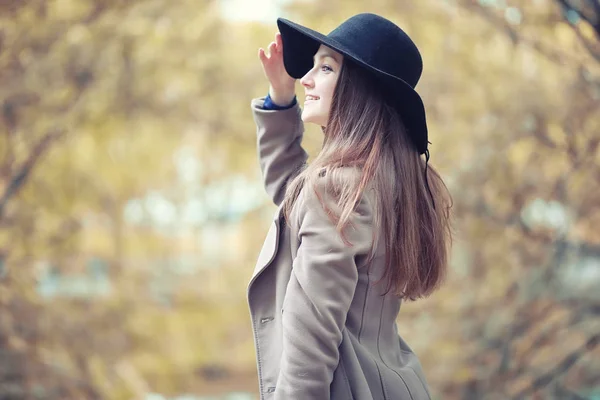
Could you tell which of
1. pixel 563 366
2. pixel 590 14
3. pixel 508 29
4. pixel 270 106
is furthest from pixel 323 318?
pixel 563 366

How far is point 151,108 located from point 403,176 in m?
4.00

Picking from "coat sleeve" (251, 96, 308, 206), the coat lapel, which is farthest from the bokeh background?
the coat lapel

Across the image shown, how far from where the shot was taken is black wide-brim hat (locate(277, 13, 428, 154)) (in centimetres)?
135

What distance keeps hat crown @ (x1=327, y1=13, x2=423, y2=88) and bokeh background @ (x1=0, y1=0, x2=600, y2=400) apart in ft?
5.01

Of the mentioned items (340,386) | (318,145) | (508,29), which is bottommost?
(318,145)

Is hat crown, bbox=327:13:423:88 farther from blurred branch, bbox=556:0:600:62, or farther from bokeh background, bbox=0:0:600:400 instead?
bokeh background, bbox=0:0:600:400

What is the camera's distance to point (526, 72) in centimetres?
404

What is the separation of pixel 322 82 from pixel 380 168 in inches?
8.7

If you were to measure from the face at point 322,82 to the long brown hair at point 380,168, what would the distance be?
2 centimetres

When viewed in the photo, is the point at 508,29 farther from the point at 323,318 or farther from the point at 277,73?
the point at 323,318

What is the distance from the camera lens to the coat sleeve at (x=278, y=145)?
162 centimetres

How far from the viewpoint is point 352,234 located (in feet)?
4.16

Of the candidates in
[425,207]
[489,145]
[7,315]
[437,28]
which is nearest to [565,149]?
[489,145]

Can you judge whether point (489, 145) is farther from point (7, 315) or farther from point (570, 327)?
point (7, 315)
